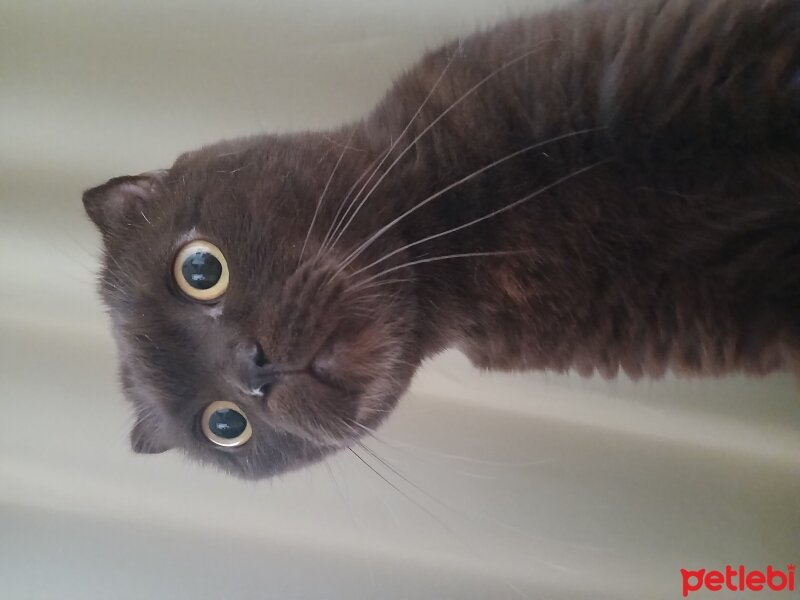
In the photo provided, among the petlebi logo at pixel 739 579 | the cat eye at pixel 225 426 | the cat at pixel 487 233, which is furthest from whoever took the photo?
the petlebi logo at pixel 739 579

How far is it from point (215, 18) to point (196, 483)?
0.76 m

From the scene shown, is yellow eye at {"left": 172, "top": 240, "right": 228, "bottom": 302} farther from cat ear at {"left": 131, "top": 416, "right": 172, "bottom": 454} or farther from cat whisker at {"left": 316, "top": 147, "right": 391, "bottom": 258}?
cat ear at {"left": 131, "top": 416, "right": 172, "bottom": 454}

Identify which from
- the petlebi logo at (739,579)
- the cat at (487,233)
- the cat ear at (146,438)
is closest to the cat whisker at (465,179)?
the cat at (487,233)

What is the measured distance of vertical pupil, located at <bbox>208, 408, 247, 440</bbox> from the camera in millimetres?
848

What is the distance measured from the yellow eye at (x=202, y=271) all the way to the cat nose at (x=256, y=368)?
95 millimetres

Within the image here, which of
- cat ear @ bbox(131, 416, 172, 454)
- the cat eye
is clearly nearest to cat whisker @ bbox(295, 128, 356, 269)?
the cat eye

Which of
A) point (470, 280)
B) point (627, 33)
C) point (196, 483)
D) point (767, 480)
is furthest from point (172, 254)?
point (767, 480)

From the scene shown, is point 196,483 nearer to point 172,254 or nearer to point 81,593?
point 81,593

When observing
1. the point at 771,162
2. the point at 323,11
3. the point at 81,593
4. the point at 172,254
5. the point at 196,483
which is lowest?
the point at 81,593

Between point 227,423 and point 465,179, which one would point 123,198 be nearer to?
point 227,423

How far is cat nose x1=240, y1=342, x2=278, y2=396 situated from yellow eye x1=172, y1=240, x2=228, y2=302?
95 mm

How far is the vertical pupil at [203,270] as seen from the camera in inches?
30.4

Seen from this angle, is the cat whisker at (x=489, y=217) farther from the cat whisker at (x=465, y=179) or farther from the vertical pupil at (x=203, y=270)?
the vertical pupil at (x=203, y=270)

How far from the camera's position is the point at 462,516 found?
1.08 m
